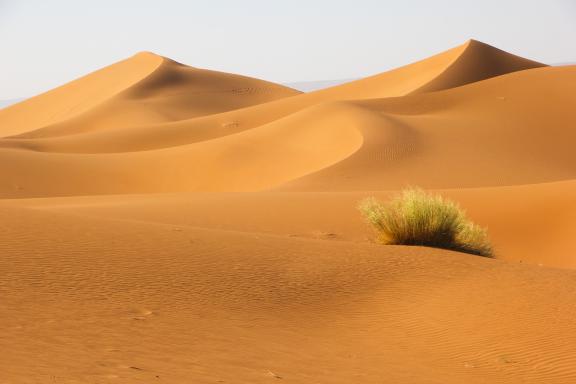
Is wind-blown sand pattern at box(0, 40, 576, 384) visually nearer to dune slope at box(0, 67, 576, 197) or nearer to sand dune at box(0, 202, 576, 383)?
sand dune at box(0, 202, 576, 383)

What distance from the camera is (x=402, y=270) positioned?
10289mm

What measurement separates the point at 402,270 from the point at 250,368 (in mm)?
4777

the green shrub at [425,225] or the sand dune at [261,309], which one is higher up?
the green shrub at [425,225]

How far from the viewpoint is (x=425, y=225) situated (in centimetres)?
1281

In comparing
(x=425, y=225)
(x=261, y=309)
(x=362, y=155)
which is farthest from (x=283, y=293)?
(x=362, y=155)

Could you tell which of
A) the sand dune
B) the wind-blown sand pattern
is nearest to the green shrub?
the wind-blown sand pattern

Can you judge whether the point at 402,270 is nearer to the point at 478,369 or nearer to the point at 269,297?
the point at 269,297

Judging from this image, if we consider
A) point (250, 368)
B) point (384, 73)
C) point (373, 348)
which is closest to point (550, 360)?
point (373, 348)

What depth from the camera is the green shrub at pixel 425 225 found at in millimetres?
12695

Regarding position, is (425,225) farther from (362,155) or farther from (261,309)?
(362,155)

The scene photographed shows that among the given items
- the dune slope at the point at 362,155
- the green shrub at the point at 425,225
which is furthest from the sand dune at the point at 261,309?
the dune slope at the point at 362,155

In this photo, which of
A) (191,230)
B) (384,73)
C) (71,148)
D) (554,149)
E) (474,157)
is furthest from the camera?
(384,73)

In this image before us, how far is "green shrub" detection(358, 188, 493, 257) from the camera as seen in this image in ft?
41.7

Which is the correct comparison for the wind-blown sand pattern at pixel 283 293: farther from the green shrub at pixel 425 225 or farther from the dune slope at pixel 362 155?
the dune slope at pixel 362 155
